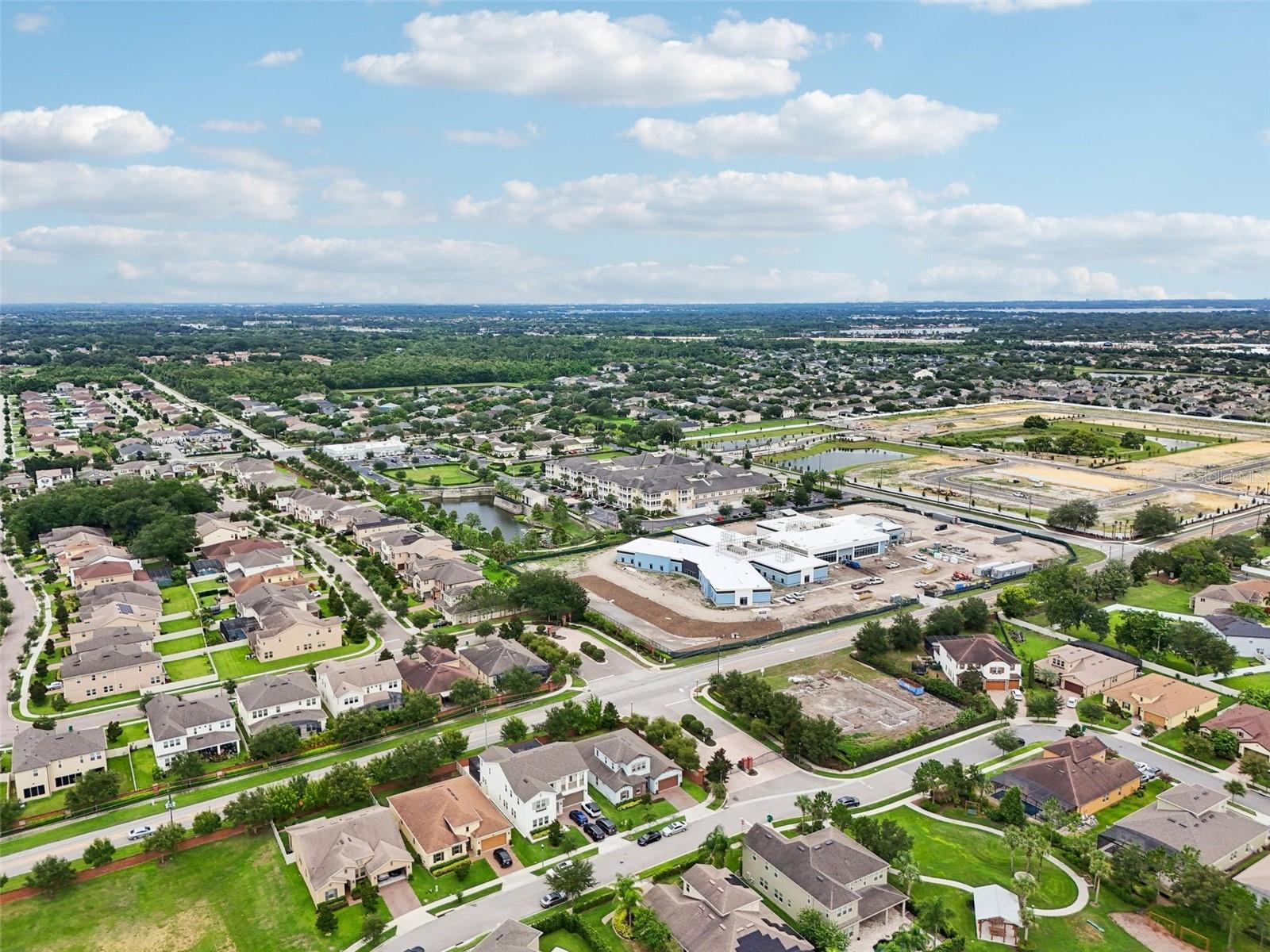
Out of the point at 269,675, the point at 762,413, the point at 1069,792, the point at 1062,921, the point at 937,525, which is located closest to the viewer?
the point at 1062,921

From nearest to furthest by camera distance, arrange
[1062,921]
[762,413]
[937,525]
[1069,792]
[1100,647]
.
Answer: [1062,921] → [1069,792] → [1100,647] → [937,525] → [762,413]

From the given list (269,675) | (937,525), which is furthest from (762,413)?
(269,675)

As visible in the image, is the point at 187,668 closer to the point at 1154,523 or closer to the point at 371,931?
the point at 371,931

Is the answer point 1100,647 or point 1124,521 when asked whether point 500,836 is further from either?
point 1124,521

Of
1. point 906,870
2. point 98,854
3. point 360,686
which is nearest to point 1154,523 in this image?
point 906,870

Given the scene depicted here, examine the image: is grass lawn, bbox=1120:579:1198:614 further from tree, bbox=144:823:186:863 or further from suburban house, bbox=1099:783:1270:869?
tree, bbox=144:823:186:863

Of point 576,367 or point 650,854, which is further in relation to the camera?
point 576,367

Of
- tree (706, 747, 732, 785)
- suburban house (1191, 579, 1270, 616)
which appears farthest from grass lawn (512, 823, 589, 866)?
suburban house (1191, 579, 1270, 616)
